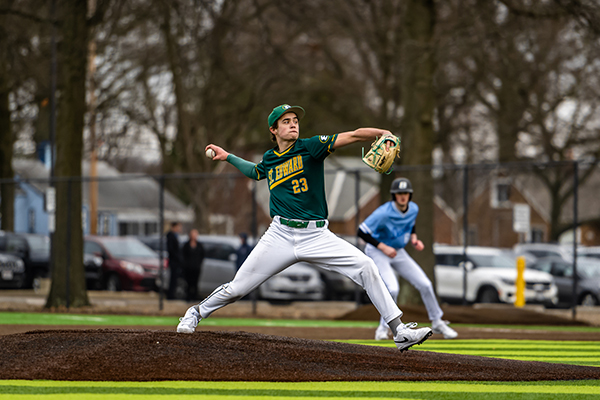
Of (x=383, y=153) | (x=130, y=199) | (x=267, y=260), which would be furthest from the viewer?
(x=130, y=199)

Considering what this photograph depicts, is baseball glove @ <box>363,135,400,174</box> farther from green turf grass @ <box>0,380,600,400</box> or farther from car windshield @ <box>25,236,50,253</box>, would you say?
car windshield @ <box>25,236,50,253</box>

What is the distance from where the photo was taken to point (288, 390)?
588 cm

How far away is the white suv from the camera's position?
19.7 m

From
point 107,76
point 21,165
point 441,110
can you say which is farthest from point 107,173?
point 441,110

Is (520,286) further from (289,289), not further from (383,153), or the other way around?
(383,153)

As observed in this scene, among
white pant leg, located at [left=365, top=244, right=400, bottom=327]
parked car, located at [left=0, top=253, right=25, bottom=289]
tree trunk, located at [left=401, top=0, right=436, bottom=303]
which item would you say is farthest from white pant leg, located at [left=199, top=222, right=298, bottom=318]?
parked car, located at [left=0, top=253, right=25, bottom=289]

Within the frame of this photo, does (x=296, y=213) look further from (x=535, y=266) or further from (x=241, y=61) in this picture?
(x=241, y=61)

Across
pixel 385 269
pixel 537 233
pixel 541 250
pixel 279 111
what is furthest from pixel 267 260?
pixel 537 233

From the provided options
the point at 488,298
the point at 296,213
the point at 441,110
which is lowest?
the point at 488,298

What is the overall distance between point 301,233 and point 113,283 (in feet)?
53.7

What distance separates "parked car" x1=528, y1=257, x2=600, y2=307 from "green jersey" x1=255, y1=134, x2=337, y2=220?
14418 mm

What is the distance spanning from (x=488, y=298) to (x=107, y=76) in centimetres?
1746

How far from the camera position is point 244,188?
120ft

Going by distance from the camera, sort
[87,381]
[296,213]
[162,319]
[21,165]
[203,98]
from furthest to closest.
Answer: [21,165]
[203,98]
[162,319]
[296,213]
[87,381]
